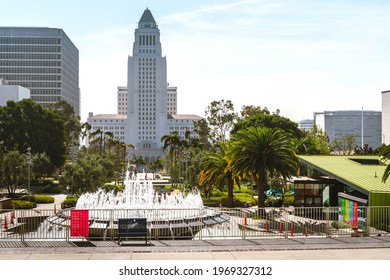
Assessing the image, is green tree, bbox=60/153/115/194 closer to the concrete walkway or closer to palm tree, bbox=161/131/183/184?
the concrete walkway

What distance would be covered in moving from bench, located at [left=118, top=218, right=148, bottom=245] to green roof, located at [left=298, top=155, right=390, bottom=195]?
49.5 ft

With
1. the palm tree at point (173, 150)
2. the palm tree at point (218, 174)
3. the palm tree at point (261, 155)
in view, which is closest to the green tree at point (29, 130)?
the palm tree at point (173, 150)

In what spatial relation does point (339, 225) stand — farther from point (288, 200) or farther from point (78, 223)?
point (288, 200)

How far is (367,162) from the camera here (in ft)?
139

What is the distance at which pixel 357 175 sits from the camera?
3416cm

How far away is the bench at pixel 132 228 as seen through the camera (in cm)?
2056

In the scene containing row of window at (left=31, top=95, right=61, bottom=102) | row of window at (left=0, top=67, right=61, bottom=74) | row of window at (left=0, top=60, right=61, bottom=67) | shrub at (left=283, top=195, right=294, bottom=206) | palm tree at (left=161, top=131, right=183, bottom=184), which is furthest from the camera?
row of window at (left=31, top=95, right=61, bottom=102)

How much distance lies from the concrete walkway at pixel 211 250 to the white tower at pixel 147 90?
6593 inches

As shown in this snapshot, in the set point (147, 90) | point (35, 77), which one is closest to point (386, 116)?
point (147, 90)

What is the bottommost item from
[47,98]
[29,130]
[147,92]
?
[29,130]

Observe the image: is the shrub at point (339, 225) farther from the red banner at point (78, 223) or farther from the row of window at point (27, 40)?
the row of window at point (27, 40)

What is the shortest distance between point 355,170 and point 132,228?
2202cm

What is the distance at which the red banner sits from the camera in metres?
21.5

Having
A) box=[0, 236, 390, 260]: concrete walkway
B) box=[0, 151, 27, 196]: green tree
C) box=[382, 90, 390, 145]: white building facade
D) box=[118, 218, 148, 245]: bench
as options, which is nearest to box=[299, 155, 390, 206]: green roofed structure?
box=[0, 236, 390, 260]: concrete walkway
